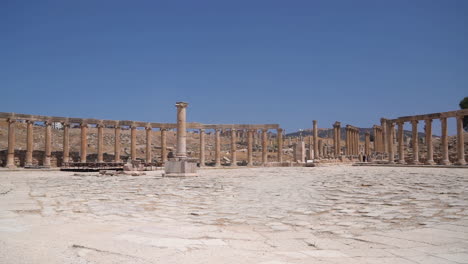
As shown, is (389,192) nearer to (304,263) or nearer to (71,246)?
(304,263)

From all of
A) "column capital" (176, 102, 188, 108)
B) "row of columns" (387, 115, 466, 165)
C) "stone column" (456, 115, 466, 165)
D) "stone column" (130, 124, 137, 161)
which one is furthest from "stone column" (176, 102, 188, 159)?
"stone column" (456, 115, 466, 165)

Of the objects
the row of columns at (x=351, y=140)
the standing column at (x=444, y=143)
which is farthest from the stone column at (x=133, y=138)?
the row of columns at (x=351, y=140)

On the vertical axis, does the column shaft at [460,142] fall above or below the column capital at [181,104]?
below

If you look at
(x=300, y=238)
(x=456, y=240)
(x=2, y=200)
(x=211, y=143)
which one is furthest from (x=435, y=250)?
(x=211, y=143)

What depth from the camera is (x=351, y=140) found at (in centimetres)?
5700

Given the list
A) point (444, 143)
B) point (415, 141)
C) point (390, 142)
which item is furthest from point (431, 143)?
point (390, 142)

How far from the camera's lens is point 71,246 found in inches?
204

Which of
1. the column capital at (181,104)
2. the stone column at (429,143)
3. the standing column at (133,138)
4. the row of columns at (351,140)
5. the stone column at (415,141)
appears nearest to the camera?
the column capital at (181,104)

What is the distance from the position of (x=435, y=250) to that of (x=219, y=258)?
114 inches

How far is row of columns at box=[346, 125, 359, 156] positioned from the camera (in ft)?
184

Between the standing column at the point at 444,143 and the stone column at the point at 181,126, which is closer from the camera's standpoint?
the stone column at the point at 181,126

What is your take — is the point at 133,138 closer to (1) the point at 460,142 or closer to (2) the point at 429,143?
(2) the point at 429,143

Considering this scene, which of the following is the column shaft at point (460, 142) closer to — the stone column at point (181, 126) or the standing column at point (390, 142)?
the standing column at point (390, 142)

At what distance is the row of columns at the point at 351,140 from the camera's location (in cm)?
5597
